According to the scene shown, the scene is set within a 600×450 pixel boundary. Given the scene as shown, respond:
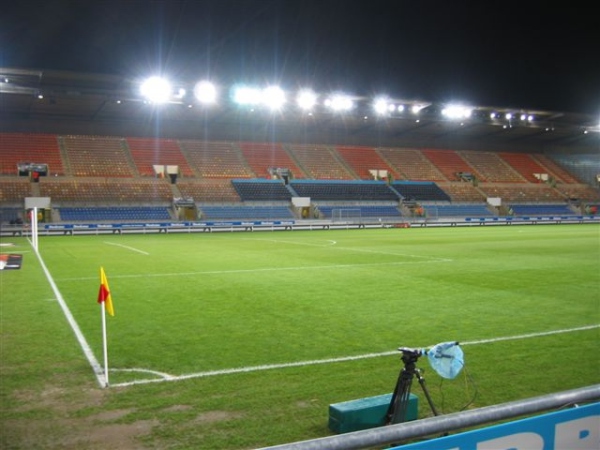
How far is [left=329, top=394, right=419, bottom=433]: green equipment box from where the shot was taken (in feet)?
16.0

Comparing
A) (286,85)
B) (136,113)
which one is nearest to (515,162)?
Result: (286,85)

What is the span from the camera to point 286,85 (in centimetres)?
4325

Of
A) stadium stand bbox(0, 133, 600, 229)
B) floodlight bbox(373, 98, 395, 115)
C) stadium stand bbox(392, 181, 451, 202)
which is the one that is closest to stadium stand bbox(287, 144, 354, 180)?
stadium stand bbox(0, 133, 600, 229)

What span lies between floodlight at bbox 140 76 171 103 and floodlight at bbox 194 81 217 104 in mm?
2280

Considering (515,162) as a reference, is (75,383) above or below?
below

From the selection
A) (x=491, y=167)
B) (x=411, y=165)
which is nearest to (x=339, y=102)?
(x=411, y=165)

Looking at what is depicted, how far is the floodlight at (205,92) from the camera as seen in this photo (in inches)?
1652

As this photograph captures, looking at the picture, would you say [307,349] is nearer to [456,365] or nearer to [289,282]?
[456,365]

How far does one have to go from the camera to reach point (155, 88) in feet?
130

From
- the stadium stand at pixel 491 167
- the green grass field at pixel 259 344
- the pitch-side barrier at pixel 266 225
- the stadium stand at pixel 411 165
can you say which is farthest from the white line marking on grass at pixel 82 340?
the stadium stand at pixel 491 167

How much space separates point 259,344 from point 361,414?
11.8 feet

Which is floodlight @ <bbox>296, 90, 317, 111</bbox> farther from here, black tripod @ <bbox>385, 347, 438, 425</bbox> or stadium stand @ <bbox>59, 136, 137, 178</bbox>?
black tripod @ <bbox>385, 347, 438, 425</bbox>

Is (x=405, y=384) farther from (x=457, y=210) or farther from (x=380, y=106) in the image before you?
(x=457, y=210)

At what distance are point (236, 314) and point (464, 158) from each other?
60.4 metres
